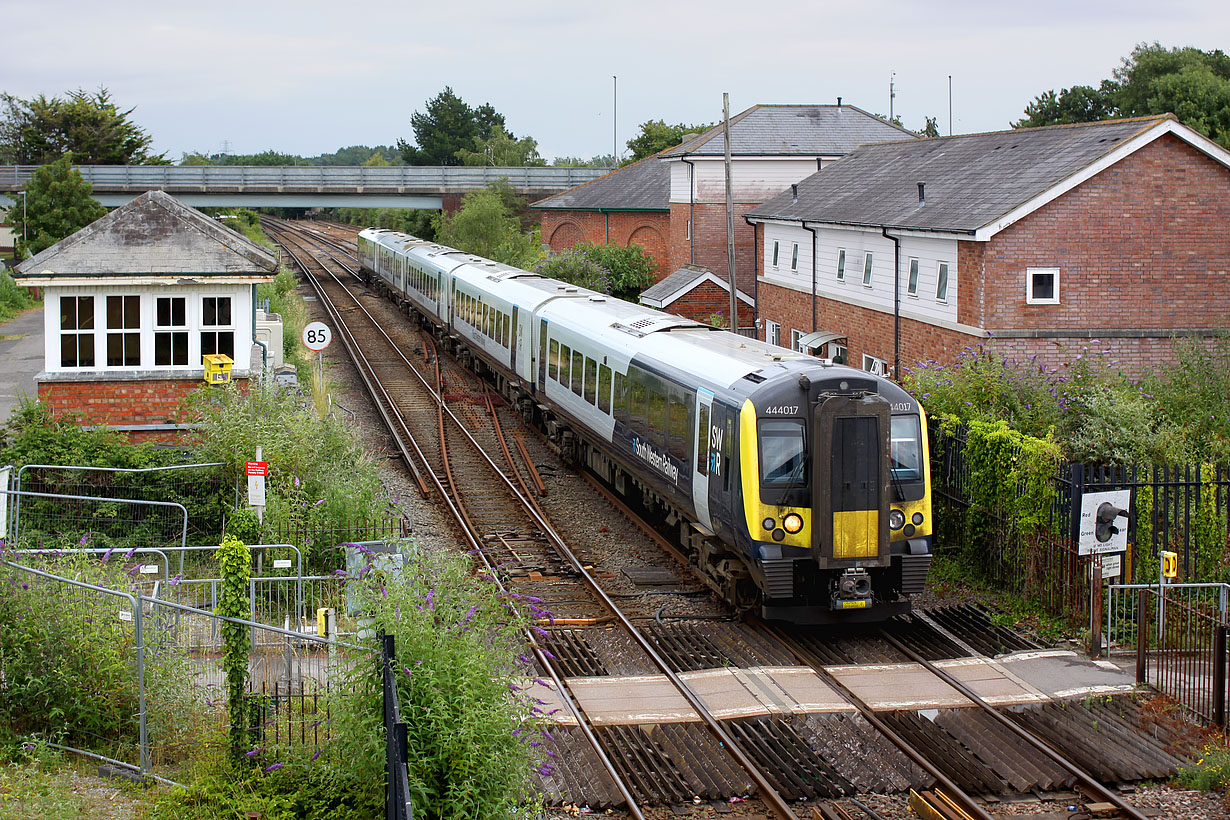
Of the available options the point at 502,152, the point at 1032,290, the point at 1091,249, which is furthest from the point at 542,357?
the point at 502,152

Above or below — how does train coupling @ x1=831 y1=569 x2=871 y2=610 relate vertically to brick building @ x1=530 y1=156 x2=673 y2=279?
below

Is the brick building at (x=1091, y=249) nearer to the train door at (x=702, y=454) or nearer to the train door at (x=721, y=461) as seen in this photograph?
the train door at (x=702, y=454)

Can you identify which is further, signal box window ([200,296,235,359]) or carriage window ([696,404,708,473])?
signal box window ([200,296,235,359])

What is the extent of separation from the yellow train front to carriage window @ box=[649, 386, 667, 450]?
103 inches

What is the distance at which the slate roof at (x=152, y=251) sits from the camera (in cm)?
1589

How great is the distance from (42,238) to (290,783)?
38896 mm

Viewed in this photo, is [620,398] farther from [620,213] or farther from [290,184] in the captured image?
[290,184]

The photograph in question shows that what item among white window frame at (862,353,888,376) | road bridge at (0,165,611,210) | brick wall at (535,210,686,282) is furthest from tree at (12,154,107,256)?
white window frame at (862,353,888,376)

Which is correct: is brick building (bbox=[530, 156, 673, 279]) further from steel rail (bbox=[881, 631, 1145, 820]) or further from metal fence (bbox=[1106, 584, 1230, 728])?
steel rail (bbox=[881, 631, 1145, 820])

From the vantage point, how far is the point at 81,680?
336 inches

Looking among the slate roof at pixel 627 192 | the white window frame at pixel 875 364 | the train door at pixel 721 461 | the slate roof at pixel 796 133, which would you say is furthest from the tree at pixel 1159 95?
the train door at pixel 721 461

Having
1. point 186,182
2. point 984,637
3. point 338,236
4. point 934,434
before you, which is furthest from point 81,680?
point 338,236

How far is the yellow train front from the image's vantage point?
456 inches

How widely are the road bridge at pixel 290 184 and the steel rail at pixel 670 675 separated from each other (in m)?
45.1
